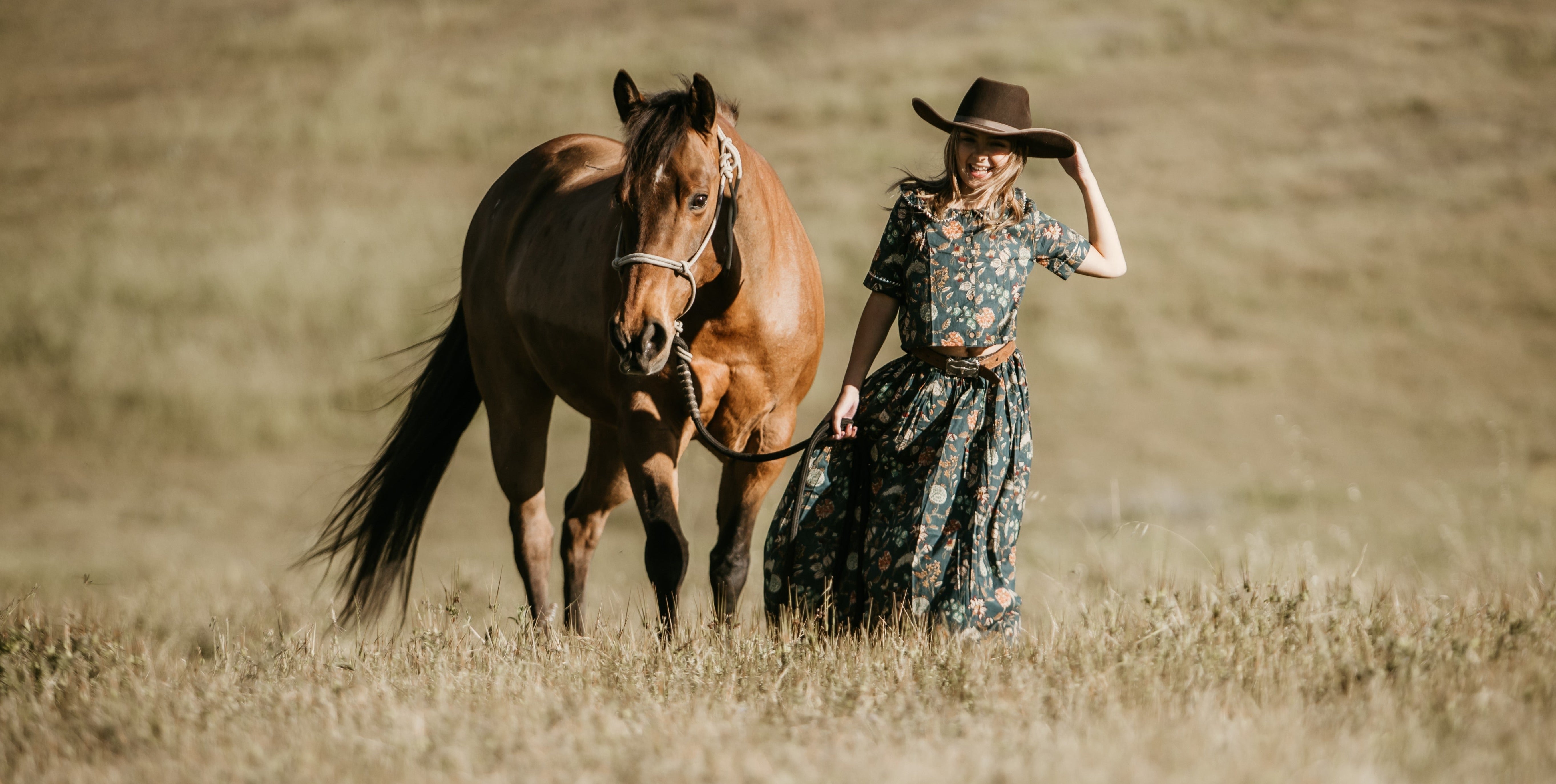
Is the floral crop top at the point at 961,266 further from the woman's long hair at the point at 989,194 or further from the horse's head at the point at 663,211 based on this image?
the horse's head at the point at 663,211

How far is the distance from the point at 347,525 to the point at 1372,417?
40.6ft

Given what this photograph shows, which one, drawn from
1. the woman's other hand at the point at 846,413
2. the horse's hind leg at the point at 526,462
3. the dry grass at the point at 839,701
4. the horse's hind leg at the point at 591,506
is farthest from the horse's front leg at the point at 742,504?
the horse's hind leg at the point at 526,462

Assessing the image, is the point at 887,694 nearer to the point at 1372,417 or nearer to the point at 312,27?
the point at 1372,417

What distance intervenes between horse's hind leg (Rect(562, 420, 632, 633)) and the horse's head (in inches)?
55.0

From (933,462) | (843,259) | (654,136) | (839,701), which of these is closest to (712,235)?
(654,136)

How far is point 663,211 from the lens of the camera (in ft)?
11.0

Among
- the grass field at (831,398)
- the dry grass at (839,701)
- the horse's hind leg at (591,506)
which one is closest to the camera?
the dry grass at (839,701)

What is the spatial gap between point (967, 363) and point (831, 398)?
10765 millimetres

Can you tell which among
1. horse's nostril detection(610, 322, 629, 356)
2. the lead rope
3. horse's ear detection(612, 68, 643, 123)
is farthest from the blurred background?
horse's ear detection(612, 68, 643, 123)

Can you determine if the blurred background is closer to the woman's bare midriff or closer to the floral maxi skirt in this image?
the floral maxi skirt

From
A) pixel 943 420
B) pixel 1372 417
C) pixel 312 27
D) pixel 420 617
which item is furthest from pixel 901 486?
pixel 312 27

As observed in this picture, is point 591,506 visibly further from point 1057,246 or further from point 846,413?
point 1057,246

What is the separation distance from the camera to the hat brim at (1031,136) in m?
3.30

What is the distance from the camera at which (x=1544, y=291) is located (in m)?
16.2
